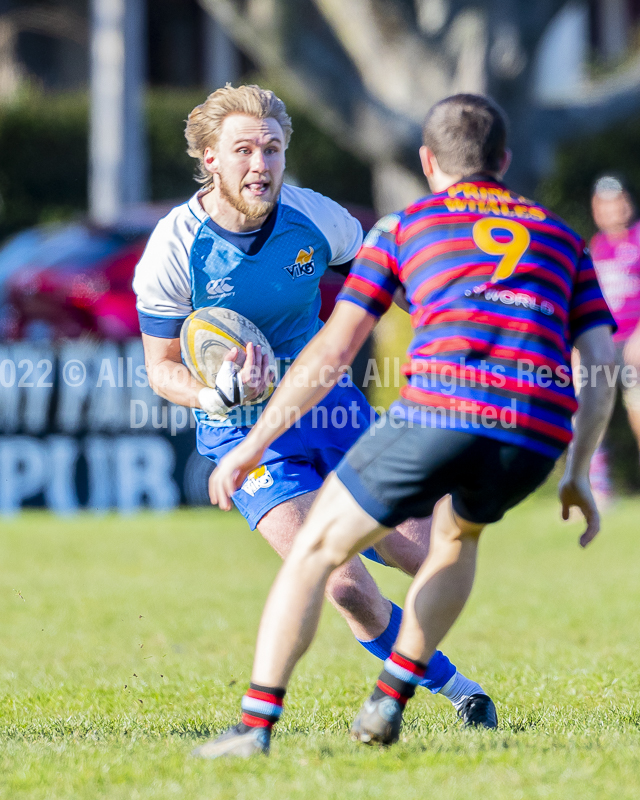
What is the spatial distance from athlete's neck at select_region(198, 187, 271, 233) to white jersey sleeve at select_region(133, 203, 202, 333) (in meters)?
0.08

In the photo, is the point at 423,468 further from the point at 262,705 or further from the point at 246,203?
the point at 246,203

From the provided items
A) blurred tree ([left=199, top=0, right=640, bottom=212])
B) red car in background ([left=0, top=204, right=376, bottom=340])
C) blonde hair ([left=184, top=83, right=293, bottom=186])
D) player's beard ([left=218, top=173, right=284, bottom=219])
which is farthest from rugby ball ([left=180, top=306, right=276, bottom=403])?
blurred tree ([left=199, top=0, right=640, bottom=212])

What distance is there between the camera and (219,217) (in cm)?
437

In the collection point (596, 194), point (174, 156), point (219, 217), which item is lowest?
point (219, 217)

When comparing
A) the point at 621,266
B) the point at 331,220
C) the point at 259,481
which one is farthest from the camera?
the point at 621,266

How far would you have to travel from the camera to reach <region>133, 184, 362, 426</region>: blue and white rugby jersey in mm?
4309

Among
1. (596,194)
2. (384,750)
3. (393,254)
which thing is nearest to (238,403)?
(393,254)

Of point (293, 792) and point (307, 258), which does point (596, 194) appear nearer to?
point (307, 258)

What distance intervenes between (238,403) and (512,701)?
1.68 metres

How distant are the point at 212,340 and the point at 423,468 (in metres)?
1.18

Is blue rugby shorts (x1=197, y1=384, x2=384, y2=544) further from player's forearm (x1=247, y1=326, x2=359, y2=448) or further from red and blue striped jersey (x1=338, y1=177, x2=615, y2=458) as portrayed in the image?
red and blue striped jersey (x1=338, y1=177, x2=615, y2=458)

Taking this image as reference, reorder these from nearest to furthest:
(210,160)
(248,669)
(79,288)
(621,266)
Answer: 1. (210,160)
2. (248,669)
3. (621,266)
4. (79,288)

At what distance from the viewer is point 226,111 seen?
4.30m

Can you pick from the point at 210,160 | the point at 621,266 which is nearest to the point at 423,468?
the point at 210,160
